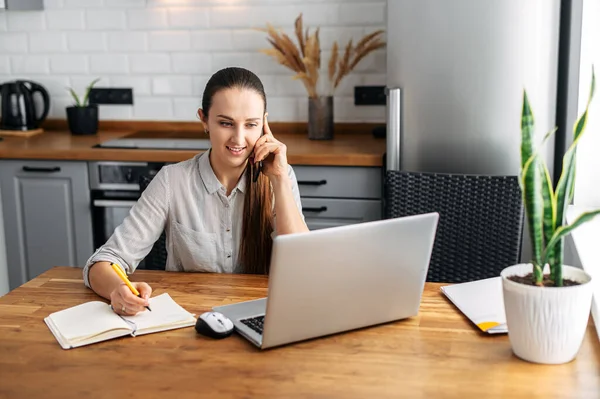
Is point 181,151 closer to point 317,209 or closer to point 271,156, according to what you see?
point 317,209

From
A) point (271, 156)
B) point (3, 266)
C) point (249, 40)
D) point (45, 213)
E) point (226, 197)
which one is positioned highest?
point (249, 40)

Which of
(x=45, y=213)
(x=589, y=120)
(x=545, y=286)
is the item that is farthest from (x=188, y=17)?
(x=545, y=286)

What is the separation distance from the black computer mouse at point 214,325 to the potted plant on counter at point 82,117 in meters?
2.38

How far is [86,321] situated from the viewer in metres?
1.67

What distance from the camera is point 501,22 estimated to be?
2805 mm

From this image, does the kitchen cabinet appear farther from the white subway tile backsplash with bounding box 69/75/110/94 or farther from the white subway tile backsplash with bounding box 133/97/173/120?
the white subway tile backsplash with bounding box 69/75/110/94

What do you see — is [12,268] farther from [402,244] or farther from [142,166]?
[402,244]

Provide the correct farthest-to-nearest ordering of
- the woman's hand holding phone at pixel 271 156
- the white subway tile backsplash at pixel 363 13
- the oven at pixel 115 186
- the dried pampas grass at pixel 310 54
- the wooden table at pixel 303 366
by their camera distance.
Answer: the white subway tile backsplash at pixel 363 13, the dried pampas grass at pixel 310 54, the oven at pixel 115 186, the woman's hand holding phone at pixel 271 156, the wooden table at pixel 303 366

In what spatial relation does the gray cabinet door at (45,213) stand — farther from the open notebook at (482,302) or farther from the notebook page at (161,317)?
the open notebook at (482,302)

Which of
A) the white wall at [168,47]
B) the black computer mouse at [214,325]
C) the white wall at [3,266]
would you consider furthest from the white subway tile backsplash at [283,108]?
the black computer mouse at [214,325]

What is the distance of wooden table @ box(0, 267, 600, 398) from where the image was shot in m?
1.37

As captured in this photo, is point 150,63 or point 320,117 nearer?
point 320,117

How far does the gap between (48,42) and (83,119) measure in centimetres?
47

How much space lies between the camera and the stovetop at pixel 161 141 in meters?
3.37
